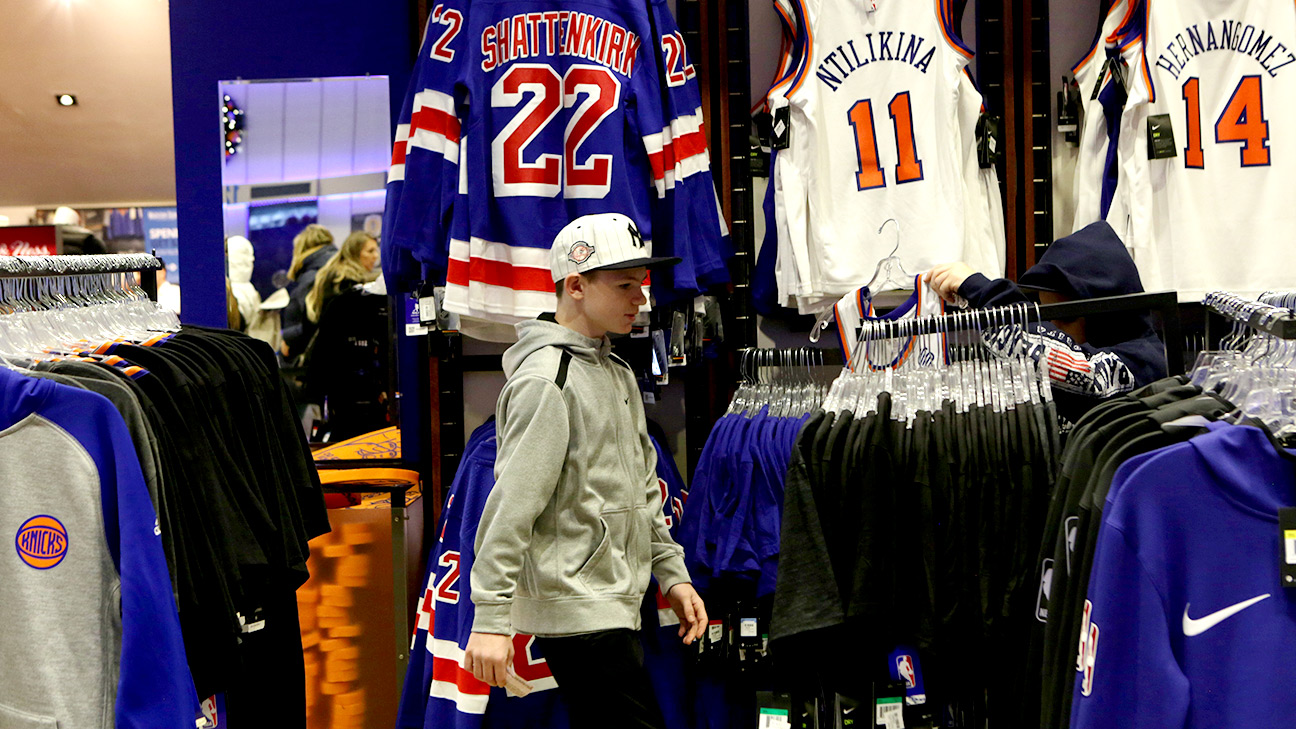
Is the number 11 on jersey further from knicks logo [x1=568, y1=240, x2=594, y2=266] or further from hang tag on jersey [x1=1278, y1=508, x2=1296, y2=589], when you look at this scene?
hang tag on jersey [x1=1278, y1=508, x2=1296, y2=589]

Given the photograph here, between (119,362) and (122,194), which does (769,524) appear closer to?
(119,362)

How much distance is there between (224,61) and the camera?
143 inches

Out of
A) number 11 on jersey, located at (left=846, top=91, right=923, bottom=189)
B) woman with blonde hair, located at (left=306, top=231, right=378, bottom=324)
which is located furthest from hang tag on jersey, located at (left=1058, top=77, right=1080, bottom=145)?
woman with blonde hair, located at (left=306, top=231, right=378, bottom=324)

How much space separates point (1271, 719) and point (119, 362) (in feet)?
6.69

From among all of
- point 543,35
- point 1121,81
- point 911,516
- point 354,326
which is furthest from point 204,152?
point 1121,81

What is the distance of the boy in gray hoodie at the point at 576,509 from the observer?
6.62ft

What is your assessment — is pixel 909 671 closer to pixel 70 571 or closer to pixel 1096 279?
pixel 1096 279

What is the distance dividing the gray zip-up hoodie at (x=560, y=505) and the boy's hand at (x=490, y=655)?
2 cm

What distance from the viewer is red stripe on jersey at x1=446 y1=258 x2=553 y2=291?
291cm

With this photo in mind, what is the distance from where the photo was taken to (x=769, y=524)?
2.56 metres

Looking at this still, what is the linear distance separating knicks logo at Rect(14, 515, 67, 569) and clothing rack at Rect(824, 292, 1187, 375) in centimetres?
170

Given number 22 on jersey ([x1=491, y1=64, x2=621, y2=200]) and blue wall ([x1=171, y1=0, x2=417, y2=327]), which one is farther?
blue wall ([x1=171, y1=0, x2=417, y2=327])

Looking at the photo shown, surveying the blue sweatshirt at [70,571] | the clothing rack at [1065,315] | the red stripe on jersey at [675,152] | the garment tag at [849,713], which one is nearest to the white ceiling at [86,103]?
the red stripe on jersey at [675,152]

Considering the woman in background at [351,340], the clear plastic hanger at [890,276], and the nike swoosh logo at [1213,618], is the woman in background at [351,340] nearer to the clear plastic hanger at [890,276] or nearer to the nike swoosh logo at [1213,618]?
the clear plastic hanger at [890,276]
